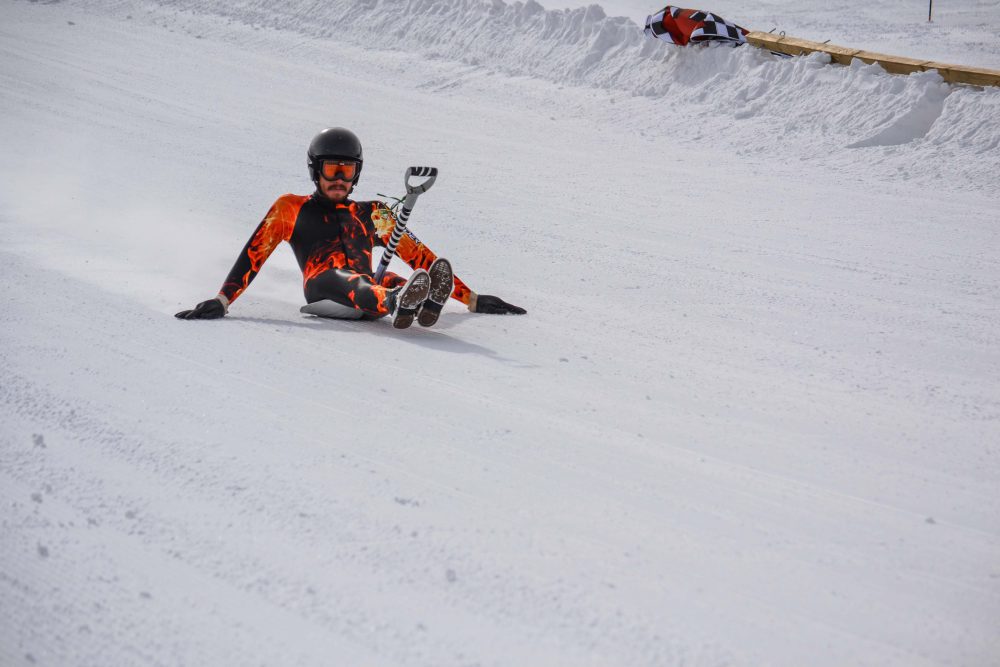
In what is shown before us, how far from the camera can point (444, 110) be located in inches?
440

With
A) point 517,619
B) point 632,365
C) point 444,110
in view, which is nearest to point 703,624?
point 517,619

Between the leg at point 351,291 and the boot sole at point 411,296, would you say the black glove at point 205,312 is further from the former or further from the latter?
the boot sole at point 411,296

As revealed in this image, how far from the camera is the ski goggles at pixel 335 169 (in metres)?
5.34

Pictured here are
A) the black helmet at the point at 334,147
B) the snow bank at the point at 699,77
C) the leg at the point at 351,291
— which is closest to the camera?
the leg at the point at 351,291

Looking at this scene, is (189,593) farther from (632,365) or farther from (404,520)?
(632,365)

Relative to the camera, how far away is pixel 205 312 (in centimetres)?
494

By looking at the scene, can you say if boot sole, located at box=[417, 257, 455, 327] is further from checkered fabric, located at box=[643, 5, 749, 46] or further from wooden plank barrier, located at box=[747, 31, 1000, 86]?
checkered fabric, located at box=[643, 5, 749, 46]

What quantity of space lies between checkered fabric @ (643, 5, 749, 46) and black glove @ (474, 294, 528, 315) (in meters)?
6.54

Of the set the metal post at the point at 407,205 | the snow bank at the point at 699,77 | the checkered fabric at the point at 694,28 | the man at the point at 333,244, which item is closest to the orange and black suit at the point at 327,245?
the man at the point at 333,244

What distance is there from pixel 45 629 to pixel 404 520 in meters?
1.01

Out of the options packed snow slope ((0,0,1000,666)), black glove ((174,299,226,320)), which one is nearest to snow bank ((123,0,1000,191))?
packed snow slope ((0,0,1000,666))

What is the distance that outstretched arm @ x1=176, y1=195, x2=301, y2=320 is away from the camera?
4965 millimetres

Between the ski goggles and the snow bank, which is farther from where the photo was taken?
the snow bank

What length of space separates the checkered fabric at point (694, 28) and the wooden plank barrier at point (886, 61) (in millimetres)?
212
